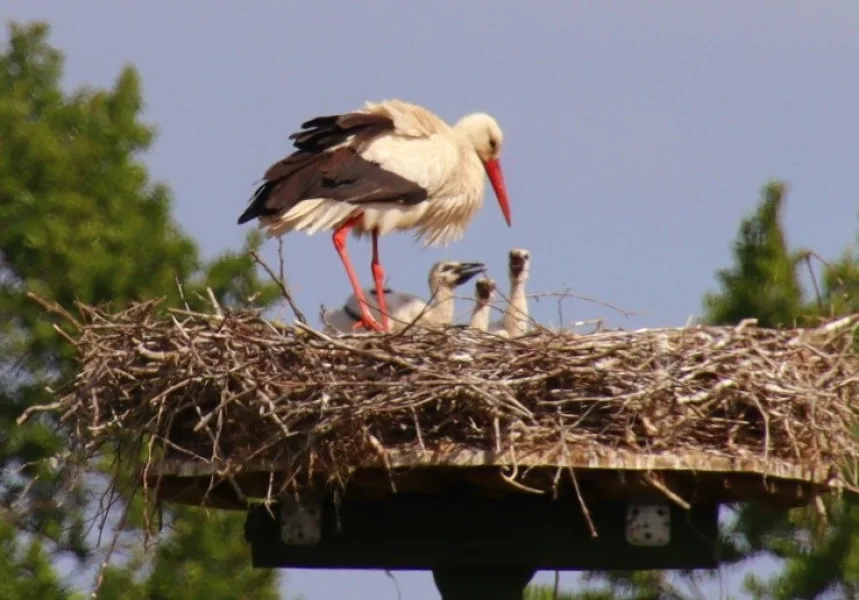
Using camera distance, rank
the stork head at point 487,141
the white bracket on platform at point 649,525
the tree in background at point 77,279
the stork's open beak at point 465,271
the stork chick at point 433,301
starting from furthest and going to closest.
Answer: the tree in background at point 77,279 → the stork head at point 487,141 → the stork's open beak at point 465,271 → the stork chick at point 433,301 → the white bracket on platform at point 649,525

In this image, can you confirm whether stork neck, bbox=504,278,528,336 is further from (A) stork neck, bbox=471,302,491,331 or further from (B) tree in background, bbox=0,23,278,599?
(B) tree in background, bbox=0,23,278,599

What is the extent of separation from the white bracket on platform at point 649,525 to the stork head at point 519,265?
2.36 meters

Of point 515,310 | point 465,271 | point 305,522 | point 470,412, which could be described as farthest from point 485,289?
point 470,412

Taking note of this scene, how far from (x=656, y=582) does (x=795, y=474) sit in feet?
13.7

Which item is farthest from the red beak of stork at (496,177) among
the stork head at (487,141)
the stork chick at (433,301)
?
the stork chick at (433,301)

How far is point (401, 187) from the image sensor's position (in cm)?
945

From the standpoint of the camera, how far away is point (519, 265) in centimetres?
941

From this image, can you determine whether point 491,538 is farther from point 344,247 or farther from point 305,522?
point 344,247

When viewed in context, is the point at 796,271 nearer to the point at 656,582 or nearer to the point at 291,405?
the point at 656,582

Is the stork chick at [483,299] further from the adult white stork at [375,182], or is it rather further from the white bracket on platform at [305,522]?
the white bracket on platform at [305,522]

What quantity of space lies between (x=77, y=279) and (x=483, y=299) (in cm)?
441

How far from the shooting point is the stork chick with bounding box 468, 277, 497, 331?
898 centimetres

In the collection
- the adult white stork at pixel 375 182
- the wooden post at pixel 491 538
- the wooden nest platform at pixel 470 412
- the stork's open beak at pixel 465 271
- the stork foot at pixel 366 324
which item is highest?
the adult white stork at pixel 375 182

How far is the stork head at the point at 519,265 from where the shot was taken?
9.40 metres
